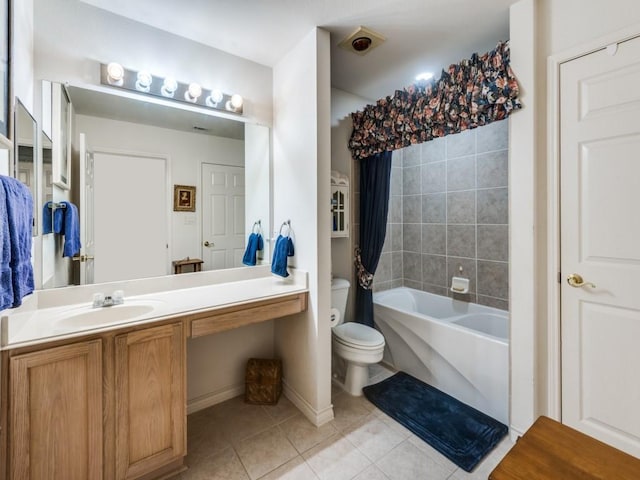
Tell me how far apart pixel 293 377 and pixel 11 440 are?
145cm

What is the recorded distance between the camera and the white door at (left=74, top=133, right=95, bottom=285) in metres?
1.66

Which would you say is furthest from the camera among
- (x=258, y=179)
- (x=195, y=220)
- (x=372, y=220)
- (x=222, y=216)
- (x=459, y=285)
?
(x=459, y=285)

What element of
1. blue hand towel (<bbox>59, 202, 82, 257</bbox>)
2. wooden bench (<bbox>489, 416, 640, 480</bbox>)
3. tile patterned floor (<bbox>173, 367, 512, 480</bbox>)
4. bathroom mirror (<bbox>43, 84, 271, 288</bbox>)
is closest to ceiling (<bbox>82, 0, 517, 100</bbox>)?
bathroom mirror (<bbox>43, 84, 271, 288</bbox>)

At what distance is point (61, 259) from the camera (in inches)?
62.9

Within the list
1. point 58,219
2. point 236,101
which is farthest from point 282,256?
point 58,219

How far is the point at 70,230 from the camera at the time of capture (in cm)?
160

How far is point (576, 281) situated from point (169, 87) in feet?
8.30

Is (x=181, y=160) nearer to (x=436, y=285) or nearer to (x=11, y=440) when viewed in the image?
(x=11, y=440)

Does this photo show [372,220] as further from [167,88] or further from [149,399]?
[149,399]

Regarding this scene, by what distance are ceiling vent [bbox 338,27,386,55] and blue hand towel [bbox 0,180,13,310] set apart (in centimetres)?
193

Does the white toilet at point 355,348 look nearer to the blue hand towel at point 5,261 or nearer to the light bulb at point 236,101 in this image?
the light bulb at point 236,101

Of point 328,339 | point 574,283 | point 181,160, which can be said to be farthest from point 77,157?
point 574,283

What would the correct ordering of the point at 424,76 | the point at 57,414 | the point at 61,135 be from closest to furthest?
the point at 57,414 → the point at 61,135 → the point at 424,76

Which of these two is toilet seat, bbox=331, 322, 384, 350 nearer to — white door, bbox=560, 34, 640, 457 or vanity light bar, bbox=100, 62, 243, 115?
white door, bbox=560, 34, 640, 457
